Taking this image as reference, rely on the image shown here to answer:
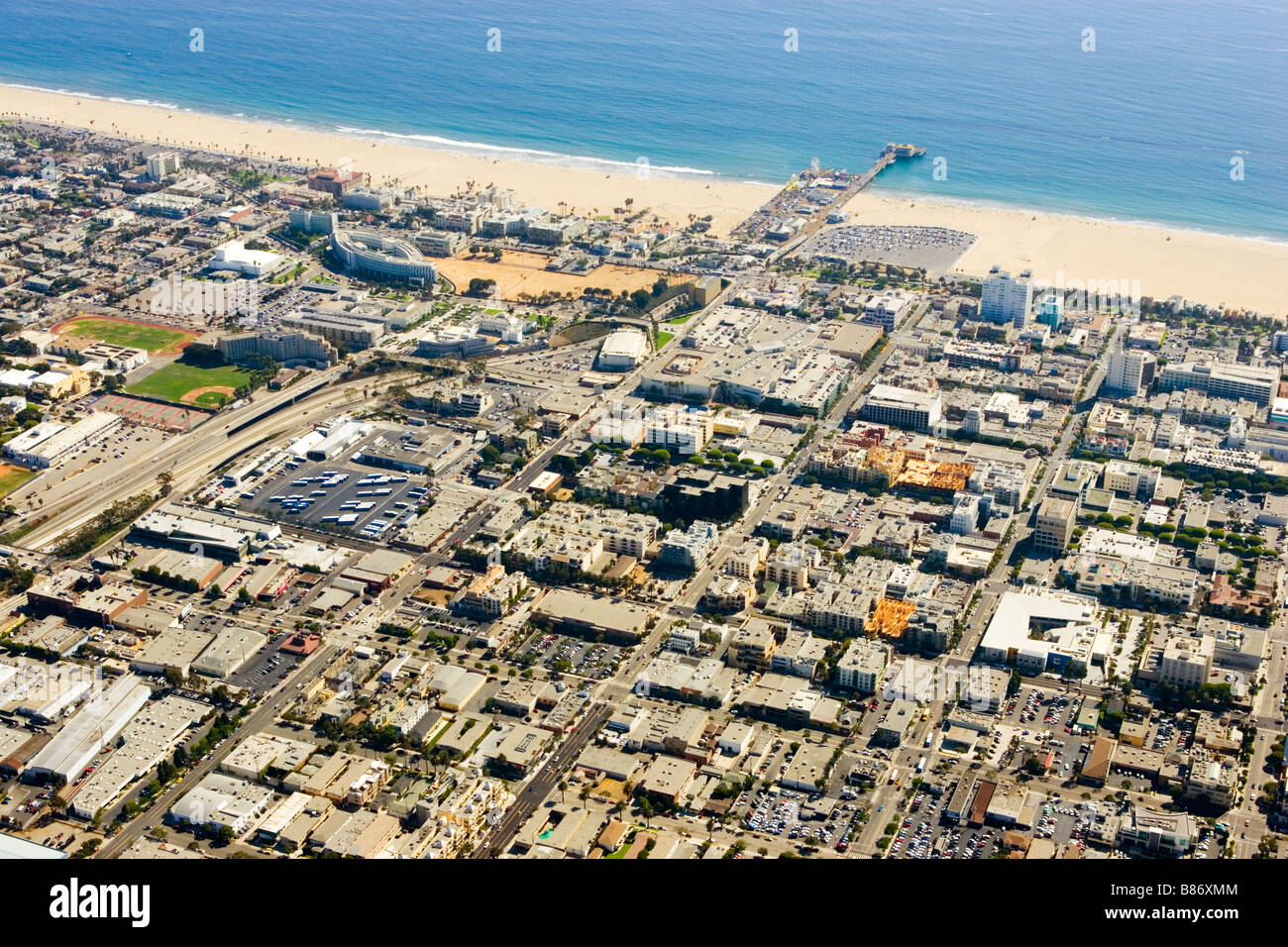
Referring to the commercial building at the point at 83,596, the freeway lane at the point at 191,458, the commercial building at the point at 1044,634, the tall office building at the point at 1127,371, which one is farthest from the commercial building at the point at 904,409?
the commercial building at the point at 83,596

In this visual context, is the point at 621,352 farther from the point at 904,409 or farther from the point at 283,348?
the point at 283,348

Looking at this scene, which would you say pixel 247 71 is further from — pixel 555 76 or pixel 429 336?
pixel 429 336

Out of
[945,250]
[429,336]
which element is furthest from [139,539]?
[945,250]

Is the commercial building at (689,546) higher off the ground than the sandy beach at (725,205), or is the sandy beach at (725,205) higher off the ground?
the sandy beach at (725,205)

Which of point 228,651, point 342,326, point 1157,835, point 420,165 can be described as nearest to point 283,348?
point 342,326

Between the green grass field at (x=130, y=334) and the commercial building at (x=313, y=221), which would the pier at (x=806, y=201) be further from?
the green grass field at (x=130, y=334)

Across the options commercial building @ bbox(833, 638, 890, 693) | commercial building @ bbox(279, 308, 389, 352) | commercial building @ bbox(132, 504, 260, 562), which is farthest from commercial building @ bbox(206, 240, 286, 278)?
commercial building @ bbox(833, 638, 890, 693)

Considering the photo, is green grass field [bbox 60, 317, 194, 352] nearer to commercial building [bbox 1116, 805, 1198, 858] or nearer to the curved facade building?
the curved facade building
